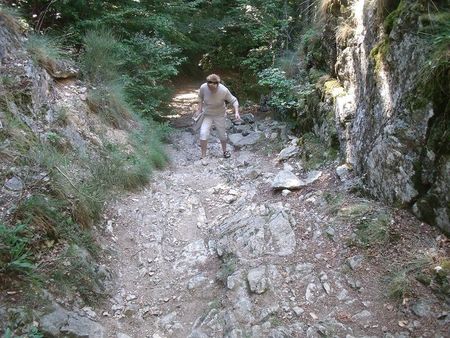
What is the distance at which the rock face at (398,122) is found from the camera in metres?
3.34

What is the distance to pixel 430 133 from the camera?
11.1 feet

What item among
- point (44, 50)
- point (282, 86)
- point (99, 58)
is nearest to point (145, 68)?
point (99, 58)

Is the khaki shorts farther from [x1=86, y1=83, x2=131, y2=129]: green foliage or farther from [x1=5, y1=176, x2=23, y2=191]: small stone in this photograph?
[x1=5, y1=176, x2=23, y2=191]: small stone

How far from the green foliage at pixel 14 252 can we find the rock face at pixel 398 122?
342 centimetres

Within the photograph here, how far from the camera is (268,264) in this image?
368 centimetres

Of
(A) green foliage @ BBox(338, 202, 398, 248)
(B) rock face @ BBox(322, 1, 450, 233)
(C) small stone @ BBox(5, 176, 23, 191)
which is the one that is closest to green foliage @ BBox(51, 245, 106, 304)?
(C) small stone @ BBox(5, 176, 23, 191)

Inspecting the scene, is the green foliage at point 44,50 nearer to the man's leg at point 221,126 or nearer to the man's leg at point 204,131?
the man's leg at point 204,131

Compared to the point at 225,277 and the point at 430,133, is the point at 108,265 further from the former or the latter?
the point at 430,133

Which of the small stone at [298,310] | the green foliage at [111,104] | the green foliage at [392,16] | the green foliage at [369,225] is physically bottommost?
the small stone at [298,310]

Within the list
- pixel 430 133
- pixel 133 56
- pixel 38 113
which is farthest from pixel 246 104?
pixel 430 133

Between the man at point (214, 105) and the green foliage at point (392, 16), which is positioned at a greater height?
the green foliage at point (392, 16)

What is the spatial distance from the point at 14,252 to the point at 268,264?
7.38 ft

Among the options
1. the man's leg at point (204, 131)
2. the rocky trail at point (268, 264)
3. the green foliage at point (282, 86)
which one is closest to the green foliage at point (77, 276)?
the rocky trail at point (268, 264)

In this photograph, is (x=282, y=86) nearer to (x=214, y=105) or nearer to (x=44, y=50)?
(x=214, y=105)
